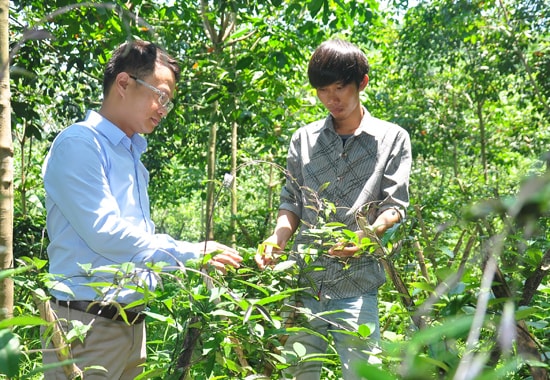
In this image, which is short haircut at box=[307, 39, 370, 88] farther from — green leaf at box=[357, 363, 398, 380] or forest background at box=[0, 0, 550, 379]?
green leaf at box=[357, 363, 398, 380]

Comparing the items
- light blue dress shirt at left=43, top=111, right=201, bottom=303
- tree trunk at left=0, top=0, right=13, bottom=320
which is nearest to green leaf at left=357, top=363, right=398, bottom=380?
light blue dress shirt at left=43, top=111, right=201, bottom=303

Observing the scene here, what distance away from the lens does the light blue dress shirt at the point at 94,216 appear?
1859mm

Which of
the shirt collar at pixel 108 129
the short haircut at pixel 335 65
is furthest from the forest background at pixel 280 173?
the short haircut at pixel 335 65

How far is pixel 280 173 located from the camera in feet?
26.7

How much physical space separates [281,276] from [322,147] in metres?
0.69

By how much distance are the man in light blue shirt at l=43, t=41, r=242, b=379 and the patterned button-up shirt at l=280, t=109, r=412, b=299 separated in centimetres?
53

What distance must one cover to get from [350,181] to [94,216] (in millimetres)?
930

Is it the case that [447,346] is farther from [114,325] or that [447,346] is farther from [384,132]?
[384,132]

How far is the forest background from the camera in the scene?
746 mm

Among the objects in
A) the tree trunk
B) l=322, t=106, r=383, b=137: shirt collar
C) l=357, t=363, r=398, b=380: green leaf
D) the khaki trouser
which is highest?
l=357, t=363, r=398, b=380: green leaf

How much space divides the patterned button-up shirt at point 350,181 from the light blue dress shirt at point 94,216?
57 centimetres

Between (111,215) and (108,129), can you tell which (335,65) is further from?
(111,215)

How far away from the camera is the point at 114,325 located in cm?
205

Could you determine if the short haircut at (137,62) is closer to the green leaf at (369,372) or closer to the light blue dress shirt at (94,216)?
the light blue dress shirt at (94,216)
